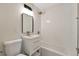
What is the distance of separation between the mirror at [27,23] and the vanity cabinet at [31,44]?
0.11m

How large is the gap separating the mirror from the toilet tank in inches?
7.1

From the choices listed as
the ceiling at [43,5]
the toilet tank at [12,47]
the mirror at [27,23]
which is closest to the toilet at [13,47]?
the toilet tank at [12,47]

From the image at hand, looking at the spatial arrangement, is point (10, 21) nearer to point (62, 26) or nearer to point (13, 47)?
point (13, 47)

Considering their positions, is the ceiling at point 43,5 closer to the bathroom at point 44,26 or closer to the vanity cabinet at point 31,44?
the bathroom at point 44,26

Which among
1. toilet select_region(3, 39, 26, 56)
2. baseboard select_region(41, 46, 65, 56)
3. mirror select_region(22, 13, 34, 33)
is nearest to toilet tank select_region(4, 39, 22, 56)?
toilet select_region(3, 39, 26, 56)

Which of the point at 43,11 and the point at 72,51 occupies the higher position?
the point at 43,11

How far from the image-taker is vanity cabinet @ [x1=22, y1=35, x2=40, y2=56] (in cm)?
111

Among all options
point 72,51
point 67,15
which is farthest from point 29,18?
point 72,51

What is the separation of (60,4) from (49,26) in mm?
348

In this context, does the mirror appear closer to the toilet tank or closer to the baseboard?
the toilet tank

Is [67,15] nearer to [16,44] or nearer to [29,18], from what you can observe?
[29,18]

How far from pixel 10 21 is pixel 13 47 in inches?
14.3

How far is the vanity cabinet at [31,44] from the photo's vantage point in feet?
3.64

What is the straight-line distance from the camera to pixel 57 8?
110 centimetres
